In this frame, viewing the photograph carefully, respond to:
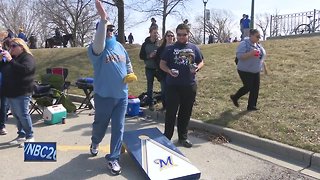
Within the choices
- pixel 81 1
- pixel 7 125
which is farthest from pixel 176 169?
pixel 81 1

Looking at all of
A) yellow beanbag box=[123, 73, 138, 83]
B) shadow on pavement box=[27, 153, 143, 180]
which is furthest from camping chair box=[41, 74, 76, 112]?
yellow beanbag box=[123, 73, 138, 83]

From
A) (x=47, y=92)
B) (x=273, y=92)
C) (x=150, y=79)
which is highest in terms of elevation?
(x=150, y=79)

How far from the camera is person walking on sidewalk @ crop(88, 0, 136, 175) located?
4.70 metres

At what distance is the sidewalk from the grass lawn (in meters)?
0.78

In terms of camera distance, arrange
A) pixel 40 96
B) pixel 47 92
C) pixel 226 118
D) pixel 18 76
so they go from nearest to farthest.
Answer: pixel 18 76, pixel 226 118, pixel 40 96, pixel 47 92

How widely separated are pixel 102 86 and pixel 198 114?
3.40 metres

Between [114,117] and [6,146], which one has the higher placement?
[114,117]

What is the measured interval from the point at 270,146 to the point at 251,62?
204cm

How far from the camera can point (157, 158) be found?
4.79 m

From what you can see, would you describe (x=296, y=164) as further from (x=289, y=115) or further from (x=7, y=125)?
(x=7, y=125)

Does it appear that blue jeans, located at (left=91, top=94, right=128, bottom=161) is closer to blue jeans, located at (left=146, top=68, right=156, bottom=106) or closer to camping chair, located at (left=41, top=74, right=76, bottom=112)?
blue jeans, located at (left=146, top=68, right=156, bottom=106)

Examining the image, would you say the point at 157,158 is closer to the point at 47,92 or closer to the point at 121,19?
the point at 47,92

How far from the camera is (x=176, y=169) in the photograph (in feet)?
15.3

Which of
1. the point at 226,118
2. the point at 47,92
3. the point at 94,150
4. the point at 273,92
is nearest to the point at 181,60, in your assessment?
the point at 94,150
